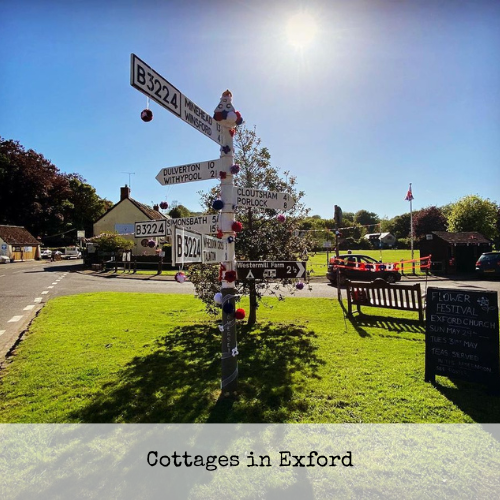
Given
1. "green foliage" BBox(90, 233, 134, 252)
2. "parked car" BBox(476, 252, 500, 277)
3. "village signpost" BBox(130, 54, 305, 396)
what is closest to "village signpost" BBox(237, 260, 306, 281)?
"village signpost" BBox(130, 54, 305, 396)

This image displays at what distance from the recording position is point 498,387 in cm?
396

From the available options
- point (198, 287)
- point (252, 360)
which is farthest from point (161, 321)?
point (252, 360)

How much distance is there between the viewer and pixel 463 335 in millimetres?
4301

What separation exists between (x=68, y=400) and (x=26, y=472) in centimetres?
129

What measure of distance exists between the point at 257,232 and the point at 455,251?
19.2 m

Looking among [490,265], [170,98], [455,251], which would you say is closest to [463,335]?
[170,98]

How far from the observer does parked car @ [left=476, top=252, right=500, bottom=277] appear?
54.5 ft

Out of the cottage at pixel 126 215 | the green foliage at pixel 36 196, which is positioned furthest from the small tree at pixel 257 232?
the green foliage at pixel 36 196

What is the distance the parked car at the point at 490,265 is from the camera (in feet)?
54.5

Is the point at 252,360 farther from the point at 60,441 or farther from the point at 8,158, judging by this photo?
the point at 8,158

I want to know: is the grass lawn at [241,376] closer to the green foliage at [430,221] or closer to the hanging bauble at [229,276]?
the hanging bauble at [229,276]

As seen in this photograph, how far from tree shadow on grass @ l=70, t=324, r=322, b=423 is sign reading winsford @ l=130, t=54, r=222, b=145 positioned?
3.29 m

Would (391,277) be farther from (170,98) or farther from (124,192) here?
(124,192)

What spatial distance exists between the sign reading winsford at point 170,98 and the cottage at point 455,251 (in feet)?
69.1
